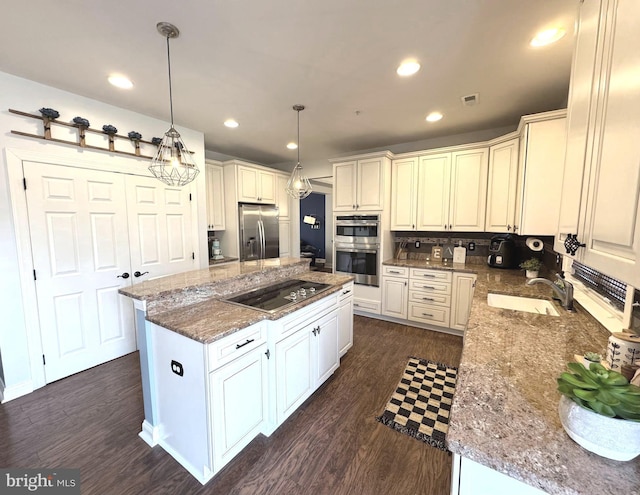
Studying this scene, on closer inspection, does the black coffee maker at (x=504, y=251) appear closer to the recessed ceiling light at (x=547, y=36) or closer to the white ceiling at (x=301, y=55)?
the white ceiling at (x=301, y=55)

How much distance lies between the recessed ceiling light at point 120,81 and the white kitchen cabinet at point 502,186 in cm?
376

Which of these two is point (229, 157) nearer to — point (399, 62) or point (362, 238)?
point (362, 238)

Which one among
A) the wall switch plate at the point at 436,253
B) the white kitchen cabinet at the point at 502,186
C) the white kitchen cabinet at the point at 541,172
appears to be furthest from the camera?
the wall switch plate at the point at 436,253

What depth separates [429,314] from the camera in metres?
3.45

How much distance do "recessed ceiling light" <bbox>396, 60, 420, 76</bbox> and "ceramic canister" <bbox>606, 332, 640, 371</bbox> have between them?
1.99m

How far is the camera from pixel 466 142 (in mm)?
3539

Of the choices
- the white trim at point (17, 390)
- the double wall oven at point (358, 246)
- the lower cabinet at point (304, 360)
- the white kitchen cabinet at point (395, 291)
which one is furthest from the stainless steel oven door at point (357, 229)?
the white trim at point (17, 390)

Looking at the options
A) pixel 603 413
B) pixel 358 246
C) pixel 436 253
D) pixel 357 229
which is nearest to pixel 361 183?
pixel 357 229

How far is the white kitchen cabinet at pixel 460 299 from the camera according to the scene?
3176 mm

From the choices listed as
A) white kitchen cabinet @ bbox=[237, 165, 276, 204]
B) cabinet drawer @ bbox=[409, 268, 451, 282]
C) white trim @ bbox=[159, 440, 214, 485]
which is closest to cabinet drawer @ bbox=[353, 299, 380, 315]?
cabinet drawer @ bbox=[409, 268, 451, 282]

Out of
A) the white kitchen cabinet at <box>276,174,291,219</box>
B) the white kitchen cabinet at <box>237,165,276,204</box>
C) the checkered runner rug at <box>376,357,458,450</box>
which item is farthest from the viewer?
the white kitchen cabinet at <box>276,174,291,219</box>

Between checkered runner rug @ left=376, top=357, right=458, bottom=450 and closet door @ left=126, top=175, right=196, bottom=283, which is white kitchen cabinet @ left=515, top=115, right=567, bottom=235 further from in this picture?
closet door @ left=126, top=175, right=196, bottom=283

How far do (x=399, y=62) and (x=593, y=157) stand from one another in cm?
151

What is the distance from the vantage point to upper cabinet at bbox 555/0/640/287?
685 millimetres
